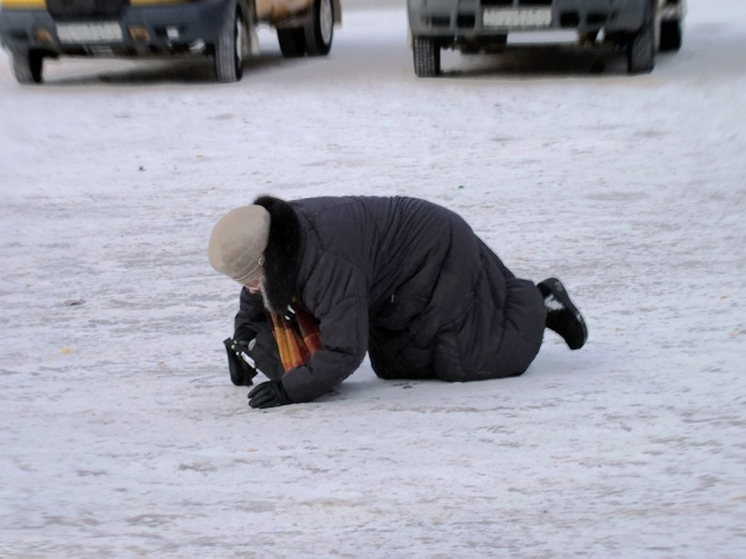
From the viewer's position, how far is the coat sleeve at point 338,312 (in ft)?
13.8

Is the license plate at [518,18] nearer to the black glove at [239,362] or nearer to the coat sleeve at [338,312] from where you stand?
the black glove at [239,362]

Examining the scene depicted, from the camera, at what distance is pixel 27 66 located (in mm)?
12320

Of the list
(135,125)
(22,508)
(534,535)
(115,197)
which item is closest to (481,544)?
(534,535)

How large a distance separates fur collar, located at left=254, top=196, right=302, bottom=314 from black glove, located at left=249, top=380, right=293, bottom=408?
1.23 ft

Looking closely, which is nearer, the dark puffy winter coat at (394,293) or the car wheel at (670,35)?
the dark puffy winter coat at (394,293)

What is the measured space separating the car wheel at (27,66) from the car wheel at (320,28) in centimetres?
304

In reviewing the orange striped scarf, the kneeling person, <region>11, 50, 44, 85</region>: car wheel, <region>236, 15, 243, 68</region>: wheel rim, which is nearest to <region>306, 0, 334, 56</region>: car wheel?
<region>236, 15, 243, 68</region>: wheel rim

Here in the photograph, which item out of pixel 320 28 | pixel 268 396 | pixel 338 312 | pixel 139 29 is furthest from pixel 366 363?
pixel 320 28

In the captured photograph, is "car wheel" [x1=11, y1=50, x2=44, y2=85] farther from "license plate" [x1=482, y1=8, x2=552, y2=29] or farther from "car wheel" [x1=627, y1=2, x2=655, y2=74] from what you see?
"car wheel" [x1=627, y1=2, x2=655, y2=74]

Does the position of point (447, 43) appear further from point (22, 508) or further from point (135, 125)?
point (22, 508)

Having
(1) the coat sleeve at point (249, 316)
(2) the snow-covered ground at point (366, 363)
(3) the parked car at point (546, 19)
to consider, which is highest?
(3) the parked car at point (546, 19)

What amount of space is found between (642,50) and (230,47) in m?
3.59

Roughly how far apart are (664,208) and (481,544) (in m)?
4.61

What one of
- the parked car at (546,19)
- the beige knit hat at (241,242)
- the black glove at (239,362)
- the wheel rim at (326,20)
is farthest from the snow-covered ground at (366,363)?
the wheel rim at (326,20)
